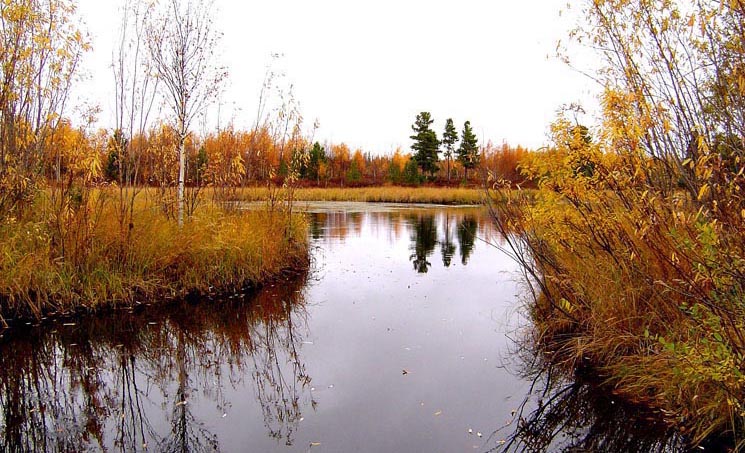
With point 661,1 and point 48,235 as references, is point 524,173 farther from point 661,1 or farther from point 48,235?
point 48,235

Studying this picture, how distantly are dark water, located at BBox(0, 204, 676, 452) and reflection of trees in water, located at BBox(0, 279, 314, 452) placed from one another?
0.05ft

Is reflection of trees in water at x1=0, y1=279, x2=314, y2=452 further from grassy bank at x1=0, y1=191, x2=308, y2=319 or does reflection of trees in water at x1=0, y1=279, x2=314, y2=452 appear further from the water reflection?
the water reflection

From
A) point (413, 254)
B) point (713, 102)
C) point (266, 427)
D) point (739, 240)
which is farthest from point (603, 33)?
point (413, 254)

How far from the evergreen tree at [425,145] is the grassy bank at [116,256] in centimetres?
4734

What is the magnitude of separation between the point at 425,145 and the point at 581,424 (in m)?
52.5

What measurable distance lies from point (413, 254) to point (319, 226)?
24.5ft

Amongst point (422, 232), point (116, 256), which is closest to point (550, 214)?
point (116, 256)

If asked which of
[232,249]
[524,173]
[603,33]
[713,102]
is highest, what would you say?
[603,33]

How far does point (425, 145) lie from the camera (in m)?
55.6

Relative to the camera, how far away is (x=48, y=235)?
6852mm

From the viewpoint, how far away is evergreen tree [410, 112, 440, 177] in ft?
182

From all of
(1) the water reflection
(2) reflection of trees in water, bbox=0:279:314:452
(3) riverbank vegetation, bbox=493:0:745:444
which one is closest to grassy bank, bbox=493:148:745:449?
(3) riverbank vegetation, bbox=493:0:745:444

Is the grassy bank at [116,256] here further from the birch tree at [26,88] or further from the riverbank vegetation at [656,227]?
the riverbank vegetation at [656,227]

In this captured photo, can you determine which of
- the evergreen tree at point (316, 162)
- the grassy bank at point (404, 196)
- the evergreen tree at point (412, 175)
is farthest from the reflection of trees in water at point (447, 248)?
the evergreen tree at point (316, 162)
